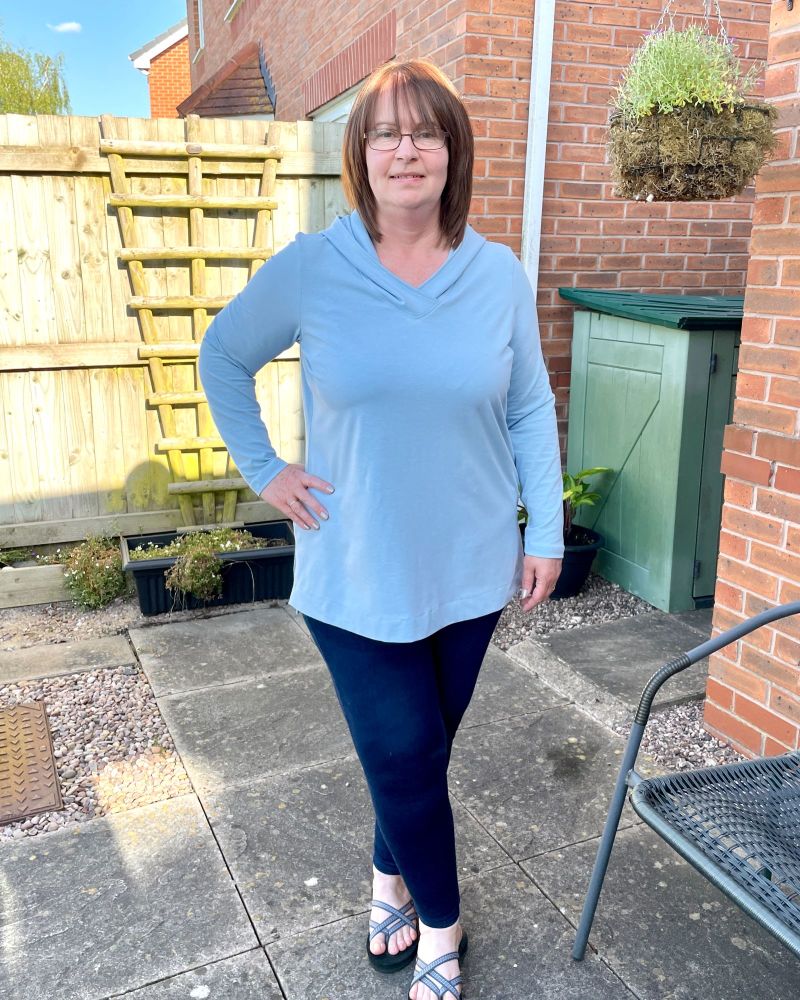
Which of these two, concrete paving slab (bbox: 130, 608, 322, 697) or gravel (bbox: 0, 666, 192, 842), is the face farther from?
concrete paving slab (bbox: 130, 608, 322, 697)

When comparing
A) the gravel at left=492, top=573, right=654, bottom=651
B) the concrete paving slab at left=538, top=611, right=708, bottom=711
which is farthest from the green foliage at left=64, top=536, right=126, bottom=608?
the concrete paving slab at left=538, top=611, right=708, bottom=711

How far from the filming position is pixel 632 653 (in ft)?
12.3

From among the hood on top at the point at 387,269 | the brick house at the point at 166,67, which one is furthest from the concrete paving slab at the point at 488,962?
the brick house at the point at 166,67

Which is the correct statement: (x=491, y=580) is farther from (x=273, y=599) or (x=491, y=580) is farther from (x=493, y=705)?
(x=273, y=599)

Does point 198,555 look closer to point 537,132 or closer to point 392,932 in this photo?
point 392,932

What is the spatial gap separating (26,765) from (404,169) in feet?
7.56

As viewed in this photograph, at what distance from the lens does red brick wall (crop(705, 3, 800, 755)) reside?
262 cm

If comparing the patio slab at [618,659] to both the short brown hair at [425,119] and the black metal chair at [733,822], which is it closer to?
the black metal chair at [733,822]

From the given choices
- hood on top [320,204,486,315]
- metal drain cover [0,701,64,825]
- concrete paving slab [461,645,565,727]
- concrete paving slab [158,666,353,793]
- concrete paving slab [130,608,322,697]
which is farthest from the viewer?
concrete paving slab [130,608,322,697]

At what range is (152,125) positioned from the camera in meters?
4.44

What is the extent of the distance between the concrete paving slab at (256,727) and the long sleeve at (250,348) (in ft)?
4.39

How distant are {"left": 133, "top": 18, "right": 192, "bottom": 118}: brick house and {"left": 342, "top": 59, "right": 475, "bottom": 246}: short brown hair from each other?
25.2 meters

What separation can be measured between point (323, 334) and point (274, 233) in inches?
131

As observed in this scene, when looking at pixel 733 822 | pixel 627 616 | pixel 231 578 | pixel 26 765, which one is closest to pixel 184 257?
pixel 231 578
